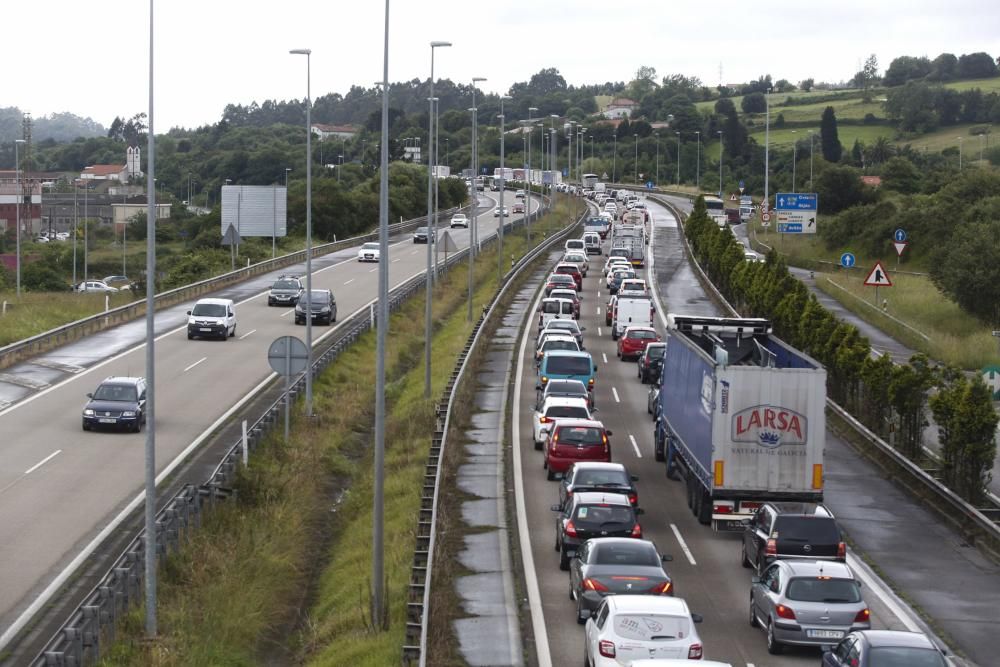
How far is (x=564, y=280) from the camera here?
6544 cm

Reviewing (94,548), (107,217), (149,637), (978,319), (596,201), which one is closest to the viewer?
(149,637)

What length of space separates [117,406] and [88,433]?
951mm

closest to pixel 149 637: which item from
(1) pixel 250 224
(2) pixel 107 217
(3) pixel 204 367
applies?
(3) pixel 204 367

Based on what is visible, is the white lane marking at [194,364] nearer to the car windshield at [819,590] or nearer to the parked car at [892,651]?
the car windshield at [819,590]

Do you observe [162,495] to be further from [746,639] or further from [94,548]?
[746,639]

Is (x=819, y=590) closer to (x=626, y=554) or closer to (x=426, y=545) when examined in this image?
(x=626, y=554)

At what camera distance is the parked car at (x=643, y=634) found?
16406 mm

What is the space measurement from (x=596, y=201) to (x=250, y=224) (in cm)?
6445

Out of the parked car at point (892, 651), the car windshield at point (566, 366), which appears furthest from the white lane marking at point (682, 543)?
the car windshield at point (566, 366)

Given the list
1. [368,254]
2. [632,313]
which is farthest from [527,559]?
[368,254]

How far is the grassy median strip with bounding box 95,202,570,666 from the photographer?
2144 cm

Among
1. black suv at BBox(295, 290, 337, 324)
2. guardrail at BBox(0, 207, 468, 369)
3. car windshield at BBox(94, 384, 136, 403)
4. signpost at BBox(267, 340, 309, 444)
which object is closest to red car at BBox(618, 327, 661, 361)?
black suv at BBox(295, 290, 337, 324)

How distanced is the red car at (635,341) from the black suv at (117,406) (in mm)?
18607

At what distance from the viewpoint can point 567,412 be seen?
33.4m
